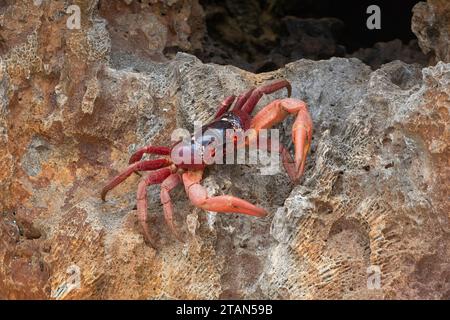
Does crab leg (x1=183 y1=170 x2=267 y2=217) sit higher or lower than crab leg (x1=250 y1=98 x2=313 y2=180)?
lower

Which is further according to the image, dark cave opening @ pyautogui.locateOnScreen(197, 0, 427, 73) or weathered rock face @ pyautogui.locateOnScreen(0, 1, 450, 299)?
dark cave opening @ pyautogui.locateOnScreen(197, 0, 427, 73)

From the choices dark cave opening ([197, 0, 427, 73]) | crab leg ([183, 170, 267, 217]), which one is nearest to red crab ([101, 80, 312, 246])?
crab leg ([183, 170, 267, 217])

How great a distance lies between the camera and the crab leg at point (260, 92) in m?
4.80

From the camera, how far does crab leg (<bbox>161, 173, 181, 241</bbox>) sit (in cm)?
428

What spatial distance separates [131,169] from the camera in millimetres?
4570

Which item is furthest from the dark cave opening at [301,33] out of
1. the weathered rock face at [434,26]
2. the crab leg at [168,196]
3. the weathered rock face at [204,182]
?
the crab leg at [168,196]

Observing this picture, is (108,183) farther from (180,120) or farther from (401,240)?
(401,240)

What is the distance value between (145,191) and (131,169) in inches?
8.0

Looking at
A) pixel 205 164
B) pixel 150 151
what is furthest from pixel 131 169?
pixel 205 164

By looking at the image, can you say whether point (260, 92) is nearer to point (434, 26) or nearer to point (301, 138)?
point (301, 138)

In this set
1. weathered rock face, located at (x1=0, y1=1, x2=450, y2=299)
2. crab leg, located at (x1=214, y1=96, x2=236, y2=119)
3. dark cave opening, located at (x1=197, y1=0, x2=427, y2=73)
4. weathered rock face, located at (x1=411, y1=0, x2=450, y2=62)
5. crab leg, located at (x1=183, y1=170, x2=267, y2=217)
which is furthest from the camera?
dark cave opening, located at (x1=197, y1=0, x2=427, y2=73)

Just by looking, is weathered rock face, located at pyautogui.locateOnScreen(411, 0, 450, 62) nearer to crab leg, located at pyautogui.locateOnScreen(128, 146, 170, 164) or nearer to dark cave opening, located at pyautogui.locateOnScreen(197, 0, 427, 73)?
dark cave opening, located at pyautogui.locateOnScreen(197, 0, 427, 73)

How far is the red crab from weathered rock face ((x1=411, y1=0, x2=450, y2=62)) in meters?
0.93

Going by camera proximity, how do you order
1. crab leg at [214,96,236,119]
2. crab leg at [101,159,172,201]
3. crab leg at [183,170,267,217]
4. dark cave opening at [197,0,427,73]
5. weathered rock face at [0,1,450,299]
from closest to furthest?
1. weathered rock face at [0,1,450,299]
2. crab leg at [183,170,267,217]
3. crab leg at [101,159,172,201]
4. crab leg at [214,96,236,119]
5. dark cave opening at [197,0,427,73]
